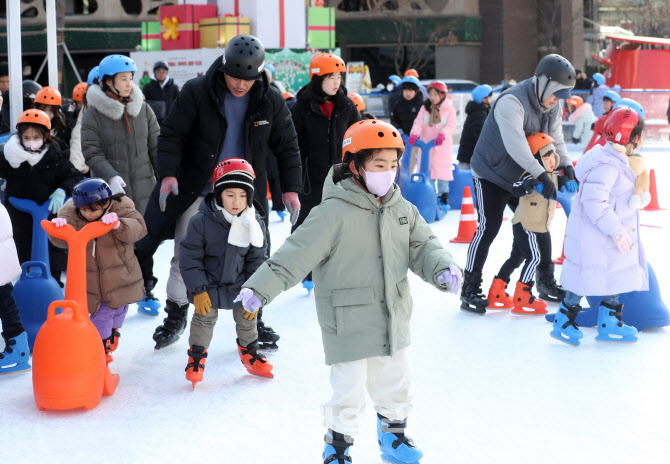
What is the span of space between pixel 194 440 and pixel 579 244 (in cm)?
245

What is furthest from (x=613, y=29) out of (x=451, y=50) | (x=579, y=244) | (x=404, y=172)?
(x=579, y=244)

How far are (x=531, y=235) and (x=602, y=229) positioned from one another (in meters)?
0.97

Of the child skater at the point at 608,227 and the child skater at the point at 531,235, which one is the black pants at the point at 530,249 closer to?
the child skater at the point at 531,235

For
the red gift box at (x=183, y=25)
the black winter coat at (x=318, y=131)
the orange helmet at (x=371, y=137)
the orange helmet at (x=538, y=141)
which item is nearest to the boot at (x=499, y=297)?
the orange helmet at (x=538, y=141)

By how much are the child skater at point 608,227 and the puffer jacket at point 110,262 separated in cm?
237

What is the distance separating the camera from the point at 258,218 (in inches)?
172

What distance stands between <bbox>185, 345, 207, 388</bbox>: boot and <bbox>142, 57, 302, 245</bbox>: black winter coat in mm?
858

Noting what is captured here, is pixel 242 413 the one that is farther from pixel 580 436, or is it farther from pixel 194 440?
pixel 580 436

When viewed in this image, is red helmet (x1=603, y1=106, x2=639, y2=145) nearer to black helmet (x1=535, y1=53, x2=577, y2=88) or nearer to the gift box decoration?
black helmet (x1=535, y1=53, x2=577, y2=88)

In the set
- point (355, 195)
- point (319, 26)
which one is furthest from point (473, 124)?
point (319, 26)

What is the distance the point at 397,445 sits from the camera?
3.20 meters

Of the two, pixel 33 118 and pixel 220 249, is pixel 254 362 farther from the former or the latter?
pixel 33 118

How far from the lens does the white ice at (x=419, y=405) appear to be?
3352 mm

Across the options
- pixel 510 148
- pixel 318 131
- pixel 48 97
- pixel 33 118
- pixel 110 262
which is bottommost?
pixel 110 262
